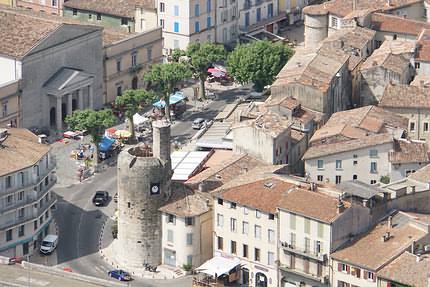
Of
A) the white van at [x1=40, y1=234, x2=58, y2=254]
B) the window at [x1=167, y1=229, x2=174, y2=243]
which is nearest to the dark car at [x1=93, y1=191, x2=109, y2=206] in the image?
the white van at [x1=40, y1=234, x2=58, y2=254]

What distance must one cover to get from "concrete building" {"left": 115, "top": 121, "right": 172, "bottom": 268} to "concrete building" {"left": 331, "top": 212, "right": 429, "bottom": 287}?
21.8 metres

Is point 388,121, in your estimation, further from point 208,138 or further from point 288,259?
point 288,259

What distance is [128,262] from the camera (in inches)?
6757

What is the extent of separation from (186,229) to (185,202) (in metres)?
3.14

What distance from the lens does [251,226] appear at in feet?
547

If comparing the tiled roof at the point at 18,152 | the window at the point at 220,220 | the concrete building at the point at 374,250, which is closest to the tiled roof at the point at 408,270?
the concrete building at the point at 374,250

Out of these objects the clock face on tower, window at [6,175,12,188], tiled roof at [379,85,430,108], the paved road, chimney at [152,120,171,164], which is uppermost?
chimney at [152,120,171,164]

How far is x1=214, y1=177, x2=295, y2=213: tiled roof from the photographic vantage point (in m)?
165

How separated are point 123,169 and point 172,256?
445 inches

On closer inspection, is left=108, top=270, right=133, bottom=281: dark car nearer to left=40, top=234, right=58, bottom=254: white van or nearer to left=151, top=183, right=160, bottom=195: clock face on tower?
left=40, top=234, right=58, bottom=254: white van

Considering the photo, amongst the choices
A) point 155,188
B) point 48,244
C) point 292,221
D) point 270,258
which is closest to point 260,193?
point 292,221

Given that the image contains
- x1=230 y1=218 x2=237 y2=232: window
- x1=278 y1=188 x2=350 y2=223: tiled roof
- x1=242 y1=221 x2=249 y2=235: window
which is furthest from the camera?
x1=230 y1=218 x2=237 y2=232: window

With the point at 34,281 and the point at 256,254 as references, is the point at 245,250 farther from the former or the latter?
the point at 34,281

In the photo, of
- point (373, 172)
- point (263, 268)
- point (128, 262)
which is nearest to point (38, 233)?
point (128, 262)
